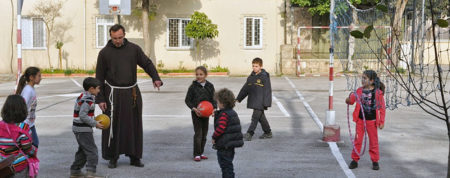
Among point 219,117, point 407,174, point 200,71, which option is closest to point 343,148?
point 407,174

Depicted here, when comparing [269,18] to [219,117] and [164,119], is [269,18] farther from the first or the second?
[219,117]

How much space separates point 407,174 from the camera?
8.28 metres

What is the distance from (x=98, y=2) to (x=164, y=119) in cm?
1733

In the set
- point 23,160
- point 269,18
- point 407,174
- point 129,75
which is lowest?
point 407,174

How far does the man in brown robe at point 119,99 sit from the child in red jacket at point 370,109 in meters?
2.84

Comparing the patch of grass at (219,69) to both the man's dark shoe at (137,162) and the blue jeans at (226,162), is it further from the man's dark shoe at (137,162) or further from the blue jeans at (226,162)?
the blue jeans at (226,162)

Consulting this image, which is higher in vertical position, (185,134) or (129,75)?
(129,75)

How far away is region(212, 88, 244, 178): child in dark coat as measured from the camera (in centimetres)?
724

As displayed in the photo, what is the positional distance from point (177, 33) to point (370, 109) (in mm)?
22509

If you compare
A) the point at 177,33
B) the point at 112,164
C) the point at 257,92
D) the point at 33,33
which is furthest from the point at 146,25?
the point at 112,164

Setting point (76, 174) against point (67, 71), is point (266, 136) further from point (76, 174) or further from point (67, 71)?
point (67, 71)

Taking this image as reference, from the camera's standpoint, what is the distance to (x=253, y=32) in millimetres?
30750

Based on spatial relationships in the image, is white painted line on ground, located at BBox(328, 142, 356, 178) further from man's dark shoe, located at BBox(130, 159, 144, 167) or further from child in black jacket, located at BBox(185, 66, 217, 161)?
man's dark shoe, located at BBox(130, 159, 144, 167)

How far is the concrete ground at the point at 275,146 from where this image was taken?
8.47 metres
